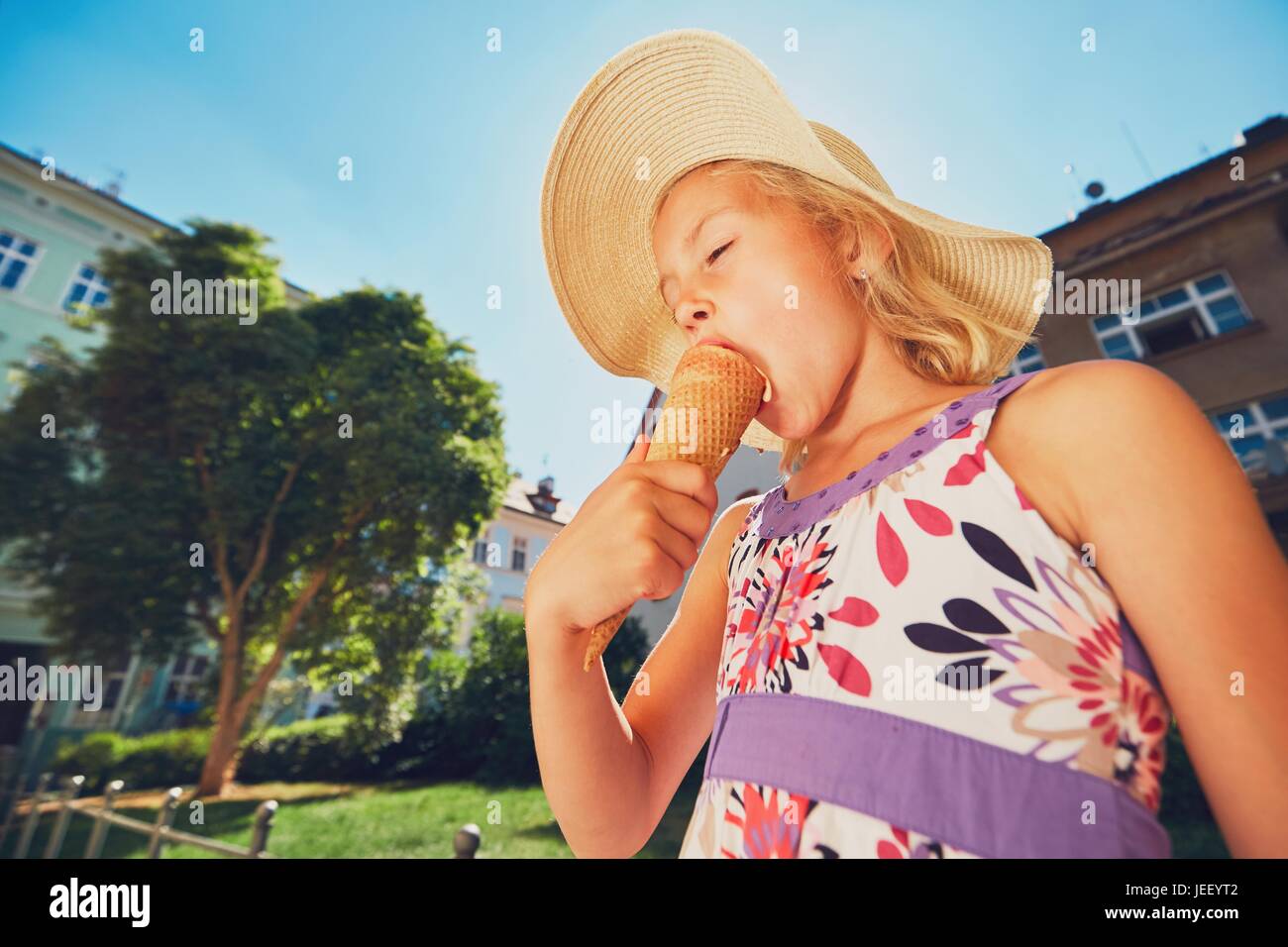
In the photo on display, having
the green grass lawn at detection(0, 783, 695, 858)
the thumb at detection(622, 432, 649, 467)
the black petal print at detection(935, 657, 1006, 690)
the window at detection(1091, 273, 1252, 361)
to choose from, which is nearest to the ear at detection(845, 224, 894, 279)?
the thumb at detection(622, 432, 649, 467)

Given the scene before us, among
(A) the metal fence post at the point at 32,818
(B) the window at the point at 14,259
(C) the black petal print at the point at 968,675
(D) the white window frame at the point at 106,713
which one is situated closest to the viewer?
(C) the black petal print at the point at 968,675

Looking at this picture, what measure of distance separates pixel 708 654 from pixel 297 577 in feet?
63.1

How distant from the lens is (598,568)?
1.05 m

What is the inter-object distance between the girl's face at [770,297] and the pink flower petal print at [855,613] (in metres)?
0.59

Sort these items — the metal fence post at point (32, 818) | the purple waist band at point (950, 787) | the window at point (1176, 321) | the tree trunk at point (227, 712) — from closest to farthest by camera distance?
the purple waist band at point (950, 787) → the metal fence post at point (32, 818) → the window at point (1176, 321) → the tree trunk at point (227, 712)

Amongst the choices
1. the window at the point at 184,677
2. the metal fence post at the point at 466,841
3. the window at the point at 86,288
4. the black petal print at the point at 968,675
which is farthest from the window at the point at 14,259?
the black petal print at the point at 968,675

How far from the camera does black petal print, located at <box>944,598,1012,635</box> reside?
94 centimetres

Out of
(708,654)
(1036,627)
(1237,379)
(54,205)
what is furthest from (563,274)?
(54,205)

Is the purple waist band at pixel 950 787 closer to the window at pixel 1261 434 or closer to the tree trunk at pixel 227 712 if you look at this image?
the window at pixel 1261 434

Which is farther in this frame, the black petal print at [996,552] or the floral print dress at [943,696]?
the black petal print at [996,552]

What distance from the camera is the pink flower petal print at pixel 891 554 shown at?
42.3 inches

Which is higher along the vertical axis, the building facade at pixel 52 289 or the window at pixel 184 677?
the building facade at pixel 52 289

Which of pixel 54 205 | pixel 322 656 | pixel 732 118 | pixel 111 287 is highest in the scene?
pixel 54 205
